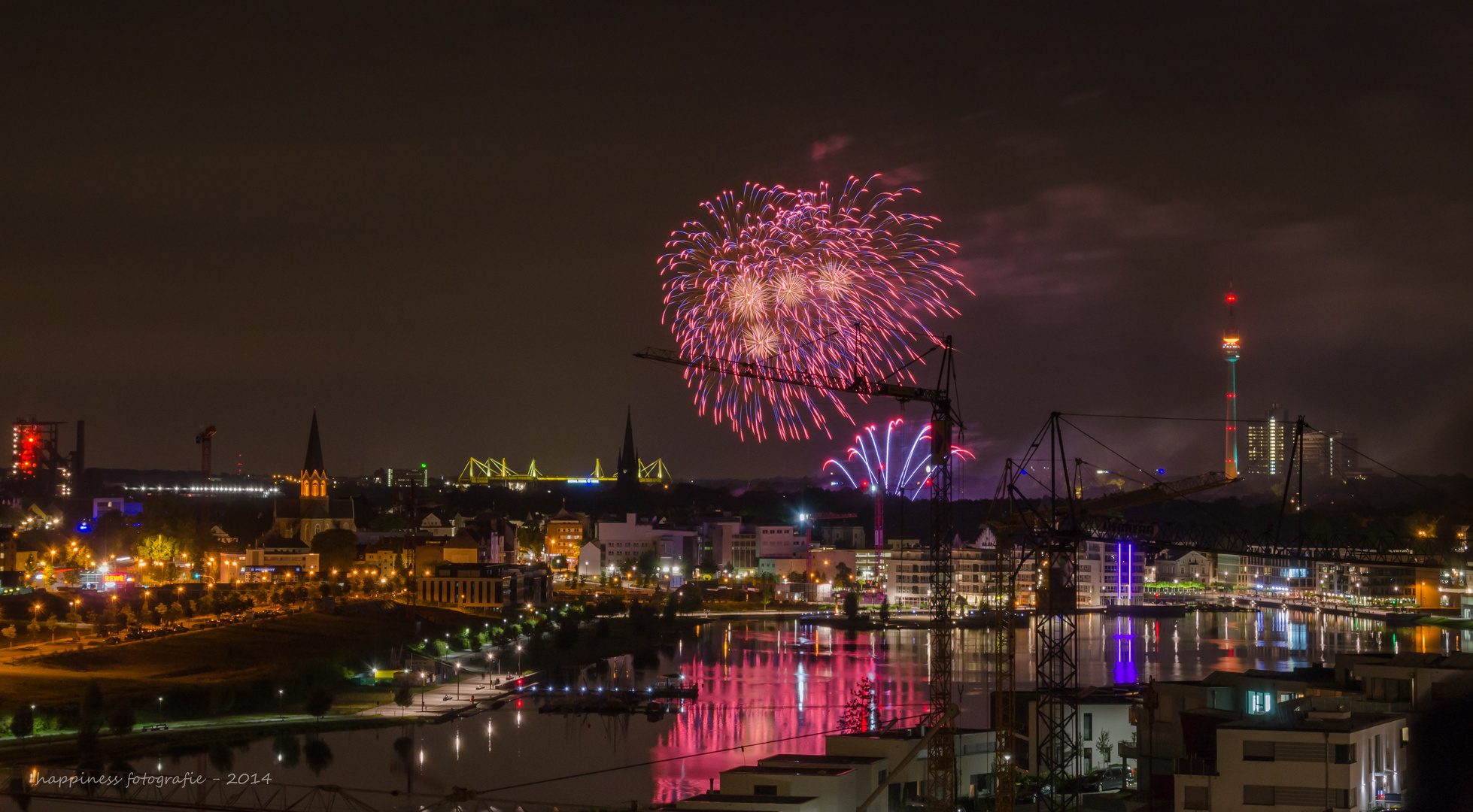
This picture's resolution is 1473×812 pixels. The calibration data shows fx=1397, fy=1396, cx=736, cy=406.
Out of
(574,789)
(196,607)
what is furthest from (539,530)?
(574,789)

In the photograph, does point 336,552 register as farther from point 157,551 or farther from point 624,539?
point 624,539

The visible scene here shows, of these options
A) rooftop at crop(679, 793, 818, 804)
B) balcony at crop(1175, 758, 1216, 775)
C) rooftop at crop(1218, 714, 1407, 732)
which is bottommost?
rooftop at crop(679, 793, 818, 804)

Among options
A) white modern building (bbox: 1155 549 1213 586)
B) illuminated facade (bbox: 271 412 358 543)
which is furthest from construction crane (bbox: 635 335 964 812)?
white modern building (bbox: 1155 549 1213 586)

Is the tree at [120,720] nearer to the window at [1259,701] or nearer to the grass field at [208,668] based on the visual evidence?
the grass field at [208,668]

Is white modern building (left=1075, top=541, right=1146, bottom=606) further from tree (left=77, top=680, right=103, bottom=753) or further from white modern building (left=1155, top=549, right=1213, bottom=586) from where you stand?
tree (left=77, top=680, right=103, bottom=753)

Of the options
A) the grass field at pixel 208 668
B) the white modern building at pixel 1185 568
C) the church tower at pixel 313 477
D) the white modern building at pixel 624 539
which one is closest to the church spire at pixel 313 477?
the church tower at pixel 313 477
